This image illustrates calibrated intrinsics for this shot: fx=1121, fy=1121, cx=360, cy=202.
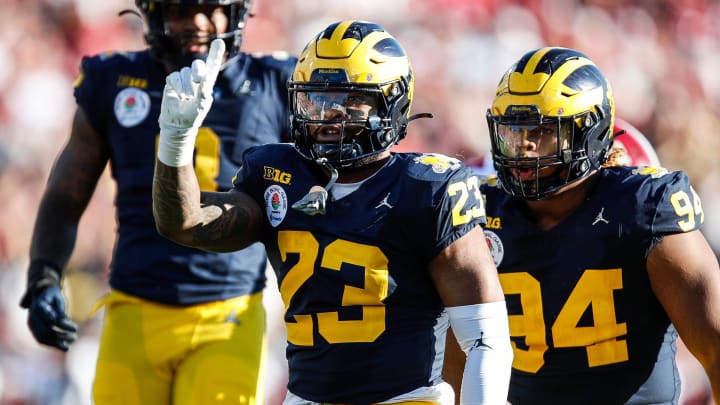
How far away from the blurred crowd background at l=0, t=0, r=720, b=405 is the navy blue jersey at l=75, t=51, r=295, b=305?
5.51 ft

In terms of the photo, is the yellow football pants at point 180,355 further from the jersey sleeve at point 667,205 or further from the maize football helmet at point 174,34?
the jersey sleeve at point 667,205

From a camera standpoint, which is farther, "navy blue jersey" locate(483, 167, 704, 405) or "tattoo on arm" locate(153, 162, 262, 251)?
"navy blue jersey" locate(483, 167, 704, 405)

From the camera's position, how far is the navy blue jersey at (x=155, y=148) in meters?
3.76

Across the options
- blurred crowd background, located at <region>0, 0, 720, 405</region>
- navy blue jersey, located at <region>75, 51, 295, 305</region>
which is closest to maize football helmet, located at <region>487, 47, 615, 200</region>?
navy blue jersey, located at <region>75, 51, 295, 305</region>

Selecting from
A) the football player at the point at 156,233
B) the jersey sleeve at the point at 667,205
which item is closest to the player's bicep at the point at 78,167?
the football player at the point at 156,233

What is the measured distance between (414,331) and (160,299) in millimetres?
1243

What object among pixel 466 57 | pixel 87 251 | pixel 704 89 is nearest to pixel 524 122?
pixel 87 251

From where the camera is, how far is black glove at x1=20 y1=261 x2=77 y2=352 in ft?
12.2

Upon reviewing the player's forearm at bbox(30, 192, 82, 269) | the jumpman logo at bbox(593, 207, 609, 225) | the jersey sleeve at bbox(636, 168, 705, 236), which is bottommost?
the player's forearm at bbox(30, 192, 82, 269)

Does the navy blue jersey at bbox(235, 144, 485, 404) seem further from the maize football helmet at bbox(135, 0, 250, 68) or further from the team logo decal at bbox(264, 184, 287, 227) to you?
the maize football helmet at bbox(135, 0, 250, 68)

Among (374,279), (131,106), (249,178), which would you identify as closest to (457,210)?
(374,279)

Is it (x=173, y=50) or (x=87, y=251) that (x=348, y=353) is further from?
(x=87, y=251)

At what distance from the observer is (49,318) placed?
3715 millimetres

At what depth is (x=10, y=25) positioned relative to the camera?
217 inches
